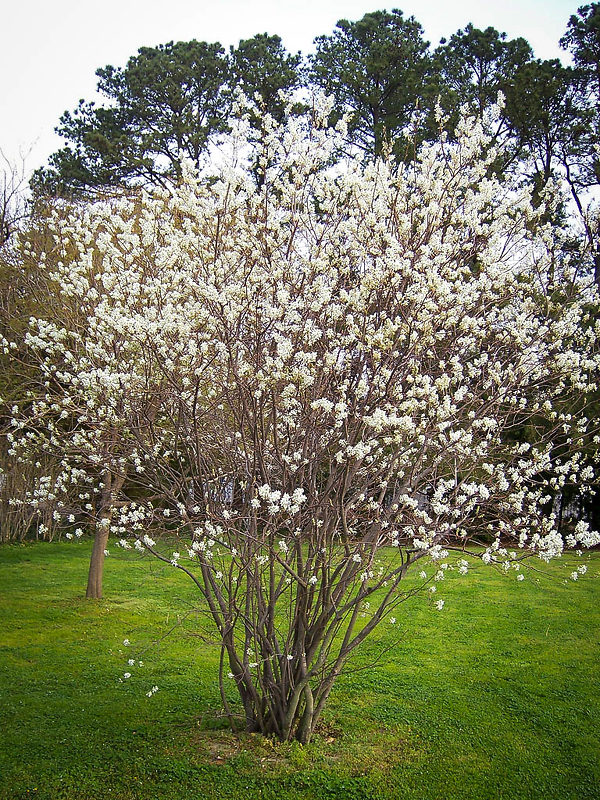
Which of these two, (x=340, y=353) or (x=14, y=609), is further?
(x=14, y=609)

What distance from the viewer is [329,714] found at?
5262 millimetres

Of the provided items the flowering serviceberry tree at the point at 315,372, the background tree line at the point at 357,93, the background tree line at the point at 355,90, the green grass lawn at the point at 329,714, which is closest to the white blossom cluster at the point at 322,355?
the flowering serviceberry tree at the point at 315,372

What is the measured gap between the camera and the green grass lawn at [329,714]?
4273 millimetres

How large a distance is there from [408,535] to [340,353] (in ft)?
4.00

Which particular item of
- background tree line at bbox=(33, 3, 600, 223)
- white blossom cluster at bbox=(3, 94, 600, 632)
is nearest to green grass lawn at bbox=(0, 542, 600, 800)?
white blossom cluster at bbox=(3, 94, 600, 632)

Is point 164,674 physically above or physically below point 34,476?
below

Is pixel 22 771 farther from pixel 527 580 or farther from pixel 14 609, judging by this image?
pixel 527 580

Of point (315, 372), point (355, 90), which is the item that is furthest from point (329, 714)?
point (355, 90)

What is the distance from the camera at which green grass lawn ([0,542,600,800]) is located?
427 centimetres

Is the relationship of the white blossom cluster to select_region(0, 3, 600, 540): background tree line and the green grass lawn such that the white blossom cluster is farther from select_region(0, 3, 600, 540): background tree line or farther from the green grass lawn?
select_region(0, 3, 600, 540): background tree line

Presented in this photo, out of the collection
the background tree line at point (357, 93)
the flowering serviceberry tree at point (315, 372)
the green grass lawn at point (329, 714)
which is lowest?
the green grass lawn at point (329, 714)

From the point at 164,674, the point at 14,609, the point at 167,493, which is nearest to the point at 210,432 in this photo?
the point at 167,493

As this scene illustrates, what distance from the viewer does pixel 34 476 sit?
11.6 m

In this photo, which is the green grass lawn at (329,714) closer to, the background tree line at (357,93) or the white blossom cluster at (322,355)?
the white blossom cluster at (322,355)
